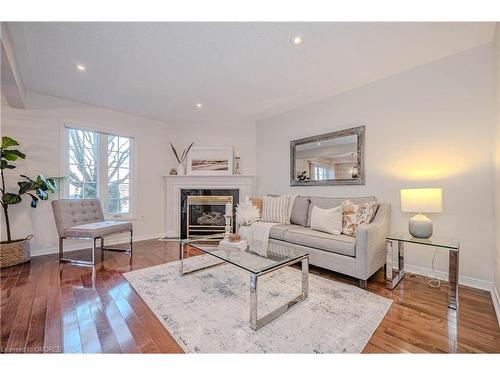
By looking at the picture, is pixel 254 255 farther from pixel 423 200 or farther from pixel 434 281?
pixel 434 281

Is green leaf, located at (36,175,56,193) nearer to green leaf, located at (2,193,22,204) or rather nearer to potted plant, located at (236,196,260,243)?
green leaf, located at (2,193,22,204)

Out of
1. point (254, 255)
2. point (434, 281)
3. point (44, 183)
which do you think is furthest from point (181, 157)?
point (434, 281)

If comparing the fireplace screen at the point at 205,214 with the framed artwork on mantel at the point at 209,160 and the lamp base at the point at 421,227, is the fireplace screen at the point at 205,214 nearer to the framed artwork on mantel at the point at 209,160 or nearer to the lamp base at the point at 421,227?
Answer: the framed artwork on mantel at the point at 209,160

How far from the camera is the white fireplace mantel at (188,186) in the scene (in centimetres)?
459

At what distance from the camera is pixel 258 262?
1.90 metres

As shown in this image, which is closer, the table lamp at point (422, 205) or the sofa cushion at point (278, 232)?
the table lamp at point (422, 205)

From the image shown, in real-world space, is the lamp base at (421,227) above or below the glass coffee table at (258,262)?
above

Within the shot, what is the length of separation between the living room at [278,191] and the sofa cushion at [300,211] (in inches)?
0.8

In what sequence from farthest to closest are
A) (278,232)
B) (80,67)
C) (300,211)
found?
(300,211), (278,232), (80,67)

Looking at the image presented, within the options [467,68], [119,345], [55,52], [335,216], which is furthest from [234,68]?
[119,345]

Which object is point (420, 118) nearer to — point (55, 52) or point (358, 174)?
point (358, 174)

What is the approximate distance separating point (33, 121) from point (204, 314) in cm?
382

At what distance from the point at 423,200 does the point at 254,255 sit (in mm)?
1753

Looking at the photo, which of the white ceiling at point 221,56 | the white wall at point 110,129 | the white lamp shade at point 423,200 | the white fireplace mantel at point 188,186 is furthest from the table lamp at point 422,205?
the white wall at point 110,129
